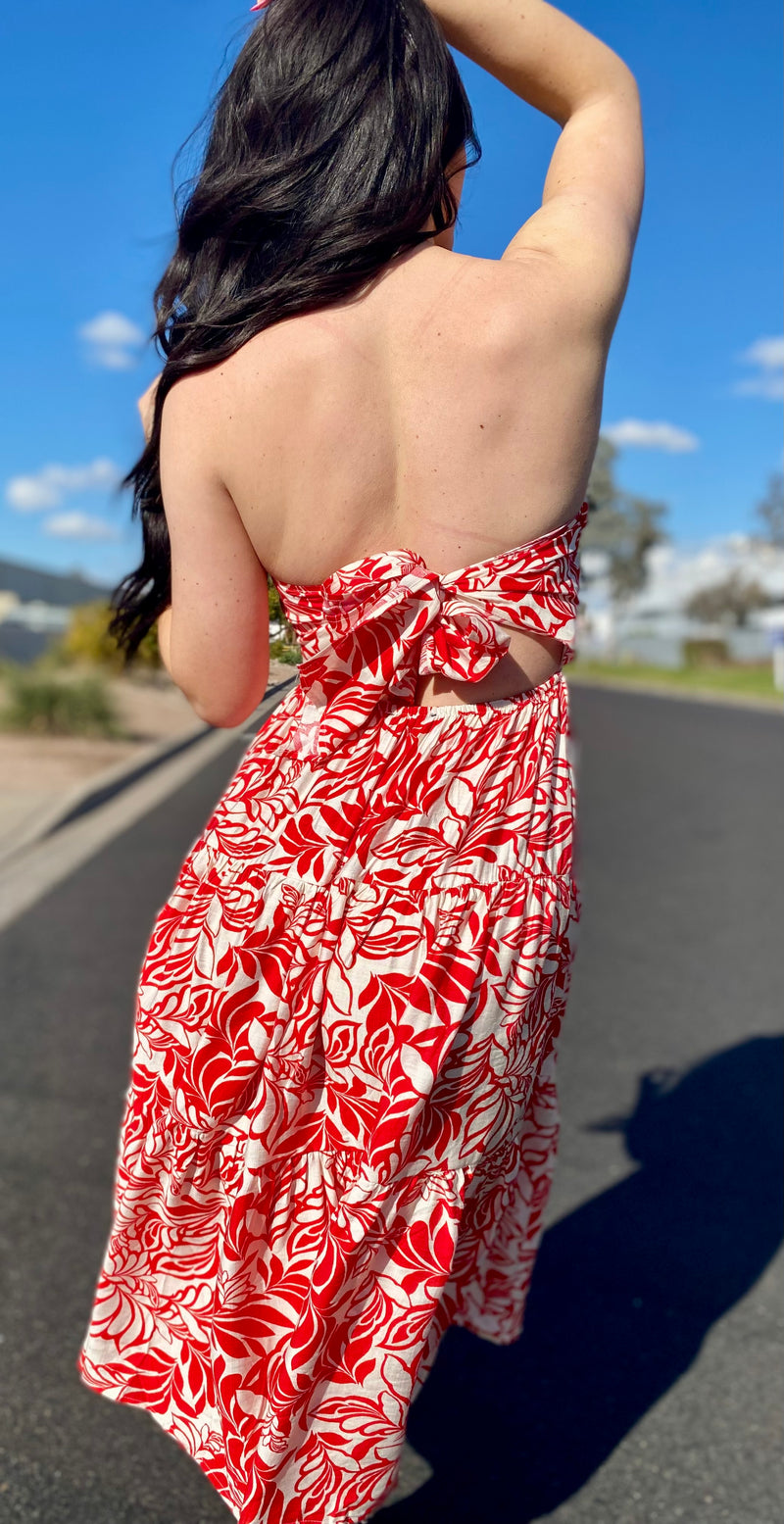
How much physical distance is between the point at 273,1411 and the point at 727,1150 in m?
2.34

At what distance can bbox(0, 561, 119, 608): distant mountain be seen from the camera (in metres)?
27.2

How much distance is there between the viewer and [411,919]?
149 centimetres

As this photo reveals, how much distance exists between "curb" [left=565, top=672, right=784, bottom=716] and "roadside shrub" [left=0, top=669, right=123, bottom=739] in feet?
30.1

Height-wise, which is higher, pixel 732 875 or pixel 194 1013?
pixel 194 1013

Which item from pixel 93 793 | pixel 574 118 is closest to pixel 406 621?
pixel 574 118

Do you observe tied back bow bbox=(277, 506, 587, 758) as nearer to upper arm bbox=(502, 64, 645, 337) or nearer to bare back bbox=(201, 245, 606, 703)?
bare back bbox=(201, 245, 606, 703)

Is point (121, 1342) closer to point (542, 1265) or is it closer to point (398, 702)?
point (398, 702)

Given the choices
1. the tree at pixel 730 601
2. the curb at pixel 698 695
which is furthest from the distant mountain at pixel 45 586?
the tree at pixel 730 601

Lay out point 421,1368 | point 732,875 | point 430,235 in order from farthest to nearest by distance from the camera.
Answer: point 732,875 → point 421,1368 → point 430,235

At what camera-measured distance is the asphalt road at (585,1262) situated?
2.28 metres

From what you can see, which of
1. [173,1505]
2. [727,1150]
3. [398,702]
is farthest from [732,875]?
[398,702]

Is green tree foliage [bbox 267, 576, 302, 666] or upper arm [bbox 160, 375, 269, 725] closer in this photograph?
upper arm [bbox 160, 375, 269, 725]

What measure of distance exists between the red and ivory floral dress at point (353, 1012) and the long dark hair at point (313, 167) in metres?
0.32

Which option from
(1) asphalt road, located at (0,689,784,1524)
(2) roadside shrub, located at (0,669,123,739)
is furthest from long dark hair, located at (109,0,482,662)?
(2) roadside shrub, located at (0,669,123,739)
